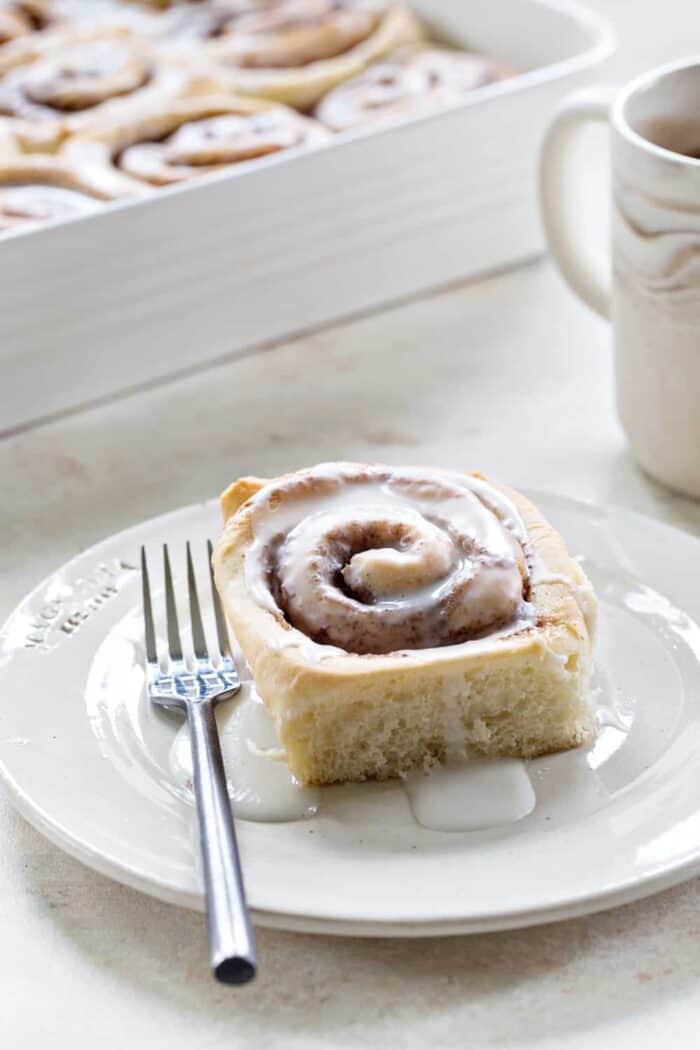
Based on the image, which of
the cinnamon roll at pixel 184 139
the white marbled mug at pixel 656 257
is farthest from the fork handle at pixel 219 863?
the cinnamon roll at pixel 184 139

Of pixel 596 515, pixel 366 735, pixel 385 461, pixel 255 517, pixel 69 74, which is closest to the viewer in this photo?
pixel 366 735

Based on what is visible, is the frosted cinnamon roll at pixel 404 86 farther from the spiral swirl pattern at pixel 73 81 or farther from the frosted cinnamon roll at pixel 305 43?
the spiral swirl pattern at pixel 73 81

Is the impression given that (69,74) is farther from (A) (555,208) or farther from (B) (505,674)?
(B) (505,674)

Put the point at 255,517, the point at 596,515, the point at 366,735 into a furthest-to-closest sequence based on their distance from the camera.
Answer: the point at 596,515, the point at 255,517, the point at 366,735

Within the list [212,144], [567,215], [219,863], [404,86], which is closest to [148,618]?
[219,863]

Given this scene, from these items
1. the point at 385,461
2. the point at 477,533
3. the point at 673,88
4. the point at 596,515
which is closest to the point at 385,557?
the point at 477,533

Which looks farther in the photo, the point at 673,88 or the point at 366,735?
the point at 673,88
